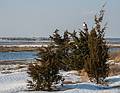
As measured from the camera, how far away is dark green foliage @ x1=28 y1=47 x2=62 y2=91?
1998cm

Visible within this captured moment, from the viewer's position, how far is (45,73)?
20109 mm

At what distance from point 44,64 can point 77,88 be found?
1975 millimetres

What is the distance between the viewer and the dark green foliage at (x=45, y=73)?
20.0 meters

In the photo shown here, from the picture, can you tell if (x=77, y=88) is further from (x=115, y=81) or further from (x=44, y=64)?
(x=115, y=81)

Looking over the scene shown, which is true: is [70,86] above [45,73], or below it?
below

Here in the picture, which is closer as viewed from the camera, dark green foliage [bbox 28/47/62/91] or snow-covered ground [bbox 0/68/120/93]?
snow-covered ground [bbox 0/68/120/93]

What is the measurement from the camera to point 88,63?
22.6 meters

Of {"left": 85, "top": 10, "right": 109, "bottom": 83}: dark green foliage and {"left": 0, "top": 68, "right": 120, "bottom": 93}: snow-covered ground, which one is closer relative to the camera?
{"left": 0, "top": 68, "right": 120, "bottom": 93}: snow-covered ground

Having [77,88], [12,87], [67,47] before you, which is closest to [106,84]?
[77,88]

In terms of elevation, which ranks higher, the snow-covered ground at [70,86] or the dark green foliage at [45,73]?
the dark green foliage at [45,73]

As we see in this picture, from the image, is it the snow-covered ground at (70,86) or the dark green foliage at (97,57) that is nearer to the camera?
the snow-covered ground at (70,86)

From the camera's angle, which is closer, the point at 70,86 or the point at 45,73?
the point at 45,73

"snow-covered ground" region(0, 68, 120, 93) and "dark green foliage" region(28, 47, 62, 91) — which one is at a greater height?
"dark green foliage" region(28, 47, 62, 91)

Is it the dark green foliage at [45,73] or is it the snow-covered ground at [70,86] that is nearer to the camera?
the snow-covered ground at [70,86]
